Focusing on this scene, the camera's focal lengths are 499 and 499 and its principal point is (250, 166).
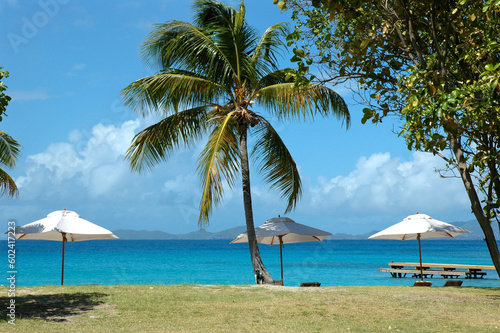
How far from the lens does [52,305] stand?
9492 mm

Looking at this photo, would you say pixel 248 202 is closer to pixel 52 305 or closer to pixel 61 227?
pixel 61 227

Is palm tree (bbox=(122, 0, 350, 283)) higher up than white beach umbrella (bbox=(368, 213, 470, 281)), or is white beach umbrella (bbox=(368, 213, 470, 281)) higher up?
palm tree (bbox=(122, 0, 350, 283))

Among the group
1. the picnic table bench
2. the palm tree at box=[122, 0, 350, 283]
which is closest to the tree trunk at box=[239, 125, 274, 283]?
the palm tree at box=[122, 0, 350, 283]

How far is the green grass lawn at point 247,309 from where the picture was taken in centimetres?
762

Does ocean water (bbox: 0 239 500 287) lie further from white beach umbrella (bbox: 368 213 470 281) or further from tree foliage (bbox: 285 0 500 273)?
tree foliage (bbox: 285 0 500 273)

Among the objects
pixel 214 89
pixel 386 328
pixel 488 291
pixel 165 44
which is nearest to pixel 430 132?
pixel 386 328

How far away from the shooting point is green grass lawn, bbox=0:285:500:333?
7625 millimetres

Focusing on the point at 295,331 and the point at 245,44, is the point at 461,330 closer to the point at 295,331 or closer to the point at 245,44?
the point at 295,331

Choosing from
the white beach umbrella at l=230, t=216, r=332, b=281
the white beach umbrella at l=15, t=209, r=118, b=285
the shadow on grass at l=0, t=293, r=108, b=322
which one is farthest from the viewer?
the white beach umbrella at l=230, t=216, r=332, b=281

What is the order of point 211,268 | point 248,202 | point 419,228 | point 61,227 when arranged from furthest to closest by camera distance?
point 211,268 < point 419,228 < point 248,202 < point 61,227

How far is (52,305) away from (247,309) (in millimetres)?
3725

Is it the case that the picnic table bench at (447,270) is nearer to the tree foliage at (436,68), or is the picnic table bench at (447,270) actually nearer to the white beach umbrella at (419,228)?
the white beach umbrella at (419,228)

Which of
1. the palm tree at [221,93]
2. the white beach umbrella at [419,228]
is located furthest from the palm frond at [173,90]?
the white beach umbrella at [419,228]

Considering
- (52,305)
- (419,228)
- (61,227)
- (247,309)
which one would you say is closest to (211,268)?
(419,228)
